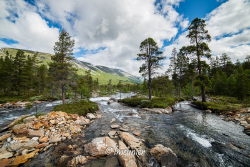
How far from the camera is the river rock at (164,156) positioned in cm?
514

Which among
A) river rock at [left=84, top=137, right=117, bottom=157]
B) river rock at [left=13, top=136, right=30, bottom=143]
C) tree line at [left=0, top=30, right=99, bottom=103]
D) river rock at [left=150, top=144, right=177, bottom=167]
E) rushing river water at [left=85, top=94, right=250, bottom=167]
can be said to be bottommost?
rushing river water at [left=85, top=94, right=250, bottom=167]

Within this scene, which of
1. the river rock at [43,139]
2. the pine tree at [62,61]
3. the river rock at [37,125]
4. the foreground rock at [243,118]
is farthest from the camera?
the pine tree at [62,61]

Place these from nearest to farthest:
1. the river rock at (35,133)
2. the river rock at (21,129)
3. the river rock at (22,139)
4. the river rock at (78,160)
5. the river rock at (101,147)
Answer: the river rock at (78,160) < the river rock at (101,147) < the river rock at (22,139) < the river rock at (35,133) < the river rock at (21,129)

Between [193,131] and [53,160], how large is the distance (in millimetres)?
10493

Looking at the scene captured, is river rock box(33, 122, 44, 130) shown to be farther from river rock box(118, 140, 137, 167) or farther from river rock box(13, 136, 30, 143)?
river rock box(118, 140, 137, 167)

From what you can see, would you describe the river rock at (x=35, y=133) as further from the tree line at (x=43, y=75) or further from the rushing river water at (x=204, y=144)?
the tree line at (x=43, y=75)

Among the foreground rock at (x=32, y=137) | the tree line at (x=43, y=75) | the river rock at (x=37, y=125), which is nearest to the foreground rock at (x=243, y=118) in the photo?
the foreground rock at (x=32, y=137)

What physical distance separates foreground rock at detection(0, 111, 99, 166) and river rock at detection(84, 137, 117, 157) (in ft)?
1.12

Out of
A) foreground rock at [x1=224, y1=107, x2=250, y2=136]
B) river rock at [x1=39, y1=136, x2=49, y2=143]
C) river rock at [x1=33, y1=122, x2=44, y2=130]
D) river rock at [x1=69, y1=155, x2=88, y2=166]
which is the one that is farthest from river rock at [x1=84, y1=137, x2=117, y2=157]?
foreground rock at [x1=224, y1=107, x2=250, y2=136]

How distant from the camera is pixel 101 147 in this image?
6.18 meters

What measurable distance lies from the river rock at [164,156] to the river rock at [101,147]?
2435mm

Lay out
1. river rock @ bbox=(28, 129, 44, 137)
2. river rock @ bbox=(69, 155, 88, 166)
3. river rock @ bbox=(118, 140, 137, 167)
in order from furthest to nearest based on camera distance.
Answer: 1. river rock @ bbox=(28, 129, 44, 137)
2. river rock @ bbox=(69, 155, 88, 166)
3. river rock @ bbox=(118, 140, 137, 167)

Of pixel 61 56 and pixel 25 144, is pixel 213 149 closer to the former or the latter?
pixel 25 144

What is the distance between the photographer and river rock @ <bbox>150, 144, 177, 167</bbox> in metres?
5.14
